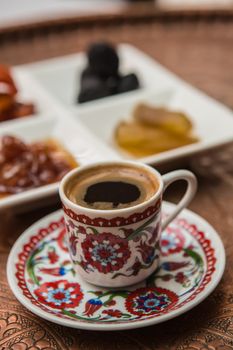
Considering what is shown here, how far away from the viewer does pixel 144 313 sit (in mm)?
834

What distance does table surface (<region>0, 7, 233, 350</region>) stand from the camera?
0.82 meters

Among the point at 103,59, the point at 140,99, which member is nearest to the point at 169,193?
the point at 140,99

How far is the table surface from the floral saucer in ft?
0.09

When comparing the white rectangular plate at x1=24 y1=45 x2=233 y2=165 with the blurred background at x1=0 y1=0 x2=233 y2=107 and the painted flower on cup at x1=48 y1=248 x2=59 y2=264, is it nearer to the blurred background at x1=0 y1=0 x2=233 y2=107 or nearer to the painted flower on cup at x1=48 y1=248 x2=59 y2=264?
the blurred background at x1=0 y1=0 x2=233 y2=107

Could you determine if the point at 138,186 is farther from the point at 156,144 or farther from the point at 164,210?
the point at 156,144

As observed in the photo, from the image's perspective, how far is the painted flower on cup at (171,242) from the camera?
0.98m

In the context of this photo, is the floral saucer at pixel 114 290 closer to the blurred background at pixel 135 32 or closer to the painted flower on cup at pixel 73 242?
the painted flower on cup at pixel 73 242

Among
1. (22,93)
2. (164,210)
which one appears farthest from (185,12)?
(164,210)

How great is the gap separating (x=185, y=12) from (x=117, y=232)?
1310 mm

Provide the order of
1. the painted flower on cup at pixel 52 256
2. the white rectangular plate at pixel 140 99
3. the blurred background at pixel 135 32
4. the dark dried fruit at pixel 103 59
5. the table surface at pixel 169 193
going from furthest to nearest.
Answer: the blurred background at pixel 135 32
the dark dried fruit at pixel 103 59
the white rectangular plate at pixel 140 99
the painted flower on cup at pixel 52 256
the table surface at pixel 169 193

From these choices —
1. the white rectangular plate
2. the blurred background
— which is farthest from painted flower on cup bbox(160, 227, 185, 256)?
the blurred background

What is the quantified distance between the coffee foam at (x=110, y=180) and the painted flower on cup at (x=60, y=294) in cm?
14

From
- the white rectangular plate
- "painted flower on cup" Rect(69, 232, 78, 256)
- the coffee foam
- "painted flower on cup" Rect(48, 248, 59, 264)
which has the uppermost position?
the coffee foam

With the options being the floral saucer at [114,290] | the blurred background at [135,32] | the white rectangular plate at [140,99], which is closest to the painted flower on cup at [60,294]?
the floral saucer at [114,290]
